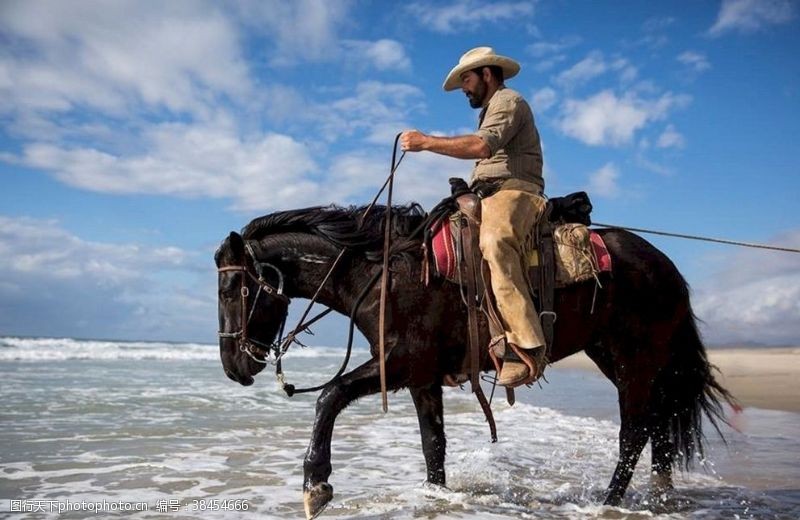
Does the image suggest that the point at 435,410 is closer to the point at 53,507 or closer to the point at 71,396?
the point at 53,507

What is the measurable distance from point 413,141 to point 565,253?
1.40 meters

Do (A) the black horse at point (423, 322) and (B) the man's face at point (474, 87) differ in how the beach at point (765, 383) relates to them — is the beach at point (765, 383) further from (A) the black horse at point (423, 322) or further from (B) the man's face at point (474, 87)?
(B) the man's face at point (474, 87)

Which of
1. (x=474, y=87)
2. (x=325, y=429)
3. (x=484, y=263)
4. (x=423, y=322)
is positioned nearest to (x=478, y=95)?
(x=474, y=87)

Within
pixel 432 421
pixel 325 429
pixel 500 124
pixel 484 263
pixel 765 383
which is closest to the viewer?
pixel 325 429

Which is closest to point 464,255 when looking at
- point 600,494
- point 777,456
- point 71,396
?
point 600,494

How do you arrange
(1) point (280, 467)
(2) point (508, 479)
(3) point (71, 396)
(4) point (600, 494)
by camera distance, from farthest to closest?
(3) point (71, 396), (1) point (280, 467), (2) point (508, 479), (4) point (600, 494)

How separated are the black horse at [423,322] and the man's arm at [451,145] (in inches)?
26.8

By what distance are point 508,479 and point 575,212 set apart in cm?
A: 267

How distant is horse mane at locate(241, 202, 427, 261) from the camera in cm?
454

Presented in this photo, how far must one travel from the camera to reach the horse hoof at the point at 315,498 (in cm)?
384

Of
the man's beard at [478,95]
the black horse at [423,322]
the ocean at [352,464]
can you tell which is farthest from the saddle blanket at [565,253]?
the ocean at [352,464]

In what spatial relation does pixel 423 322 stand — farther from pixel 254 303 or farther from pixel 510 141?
pixel 510 141

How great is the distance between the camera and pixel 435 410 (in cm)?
492

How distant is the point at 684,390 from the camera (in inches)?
211
